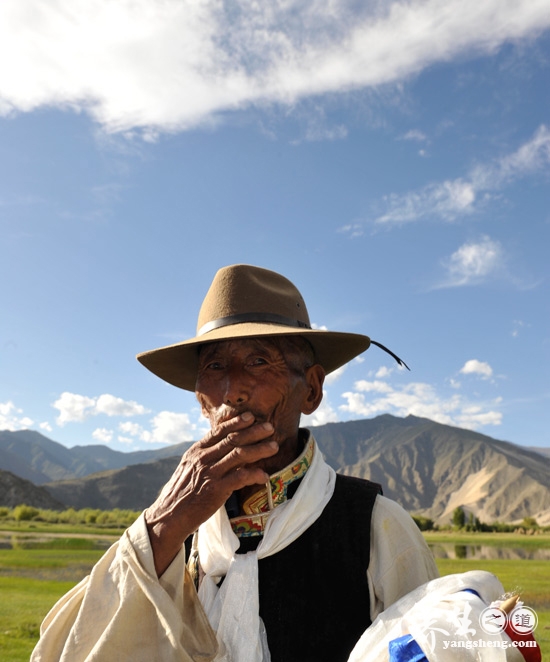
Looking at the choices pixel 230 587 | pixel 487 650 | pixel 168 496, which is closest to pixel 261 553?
pixel 230 587

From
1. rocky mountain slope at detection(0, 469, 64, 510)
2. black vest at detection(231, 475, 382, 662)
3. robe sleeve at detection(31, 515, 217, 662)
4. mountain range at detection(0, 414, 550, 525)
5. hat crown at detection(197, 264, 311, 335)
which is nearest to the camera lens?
robe sleeve at detection(31, 515, 217, 662)

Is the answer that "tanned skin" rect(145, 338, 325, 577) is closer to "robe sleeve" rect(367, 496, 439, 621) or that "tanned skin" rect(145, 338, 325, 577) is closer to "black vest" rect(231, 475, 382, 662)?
"black vest" rect(231, 475, 382, 662)

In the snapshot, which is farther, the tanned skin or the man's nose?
the man's nose

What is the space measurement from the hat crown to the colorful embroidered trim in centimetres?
65

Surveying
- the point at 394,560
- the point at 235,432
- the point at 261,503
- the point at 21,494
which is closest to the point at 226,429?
the point at 235,432

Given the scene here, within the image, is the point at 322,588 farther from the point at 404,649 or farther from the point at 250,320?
the point at 250,320

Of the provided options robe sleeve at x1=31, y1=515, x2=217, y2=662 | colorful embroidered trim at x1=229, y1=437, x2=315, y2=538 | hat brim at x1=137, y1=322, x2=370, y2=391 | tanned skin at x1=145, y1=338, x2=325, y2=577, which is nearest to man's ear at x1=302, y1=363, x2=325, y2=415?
tanned skin at x1=145, y1=338, x2=325, y2=577

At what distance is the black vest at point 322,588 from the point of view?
2.12 m

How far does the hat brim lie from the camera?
2.41 m

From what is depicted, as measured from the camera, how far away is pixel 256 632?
6.98ft

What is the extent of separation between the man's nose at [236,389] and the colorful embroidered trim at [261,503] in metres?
0.34

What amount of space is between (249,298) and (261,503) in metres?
0.88

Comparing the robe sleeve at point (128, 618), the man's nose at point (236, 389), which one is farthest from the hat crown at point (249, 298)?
the robe sleeve at point (128, 618)

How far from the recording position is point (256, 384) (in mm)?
2387
